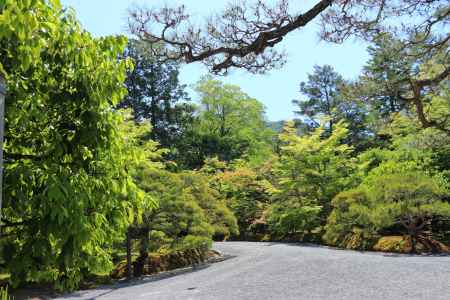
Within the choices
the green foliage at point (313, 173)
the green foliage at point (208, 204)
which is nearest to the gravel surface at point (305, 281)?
the green foliage at point (208, 204)

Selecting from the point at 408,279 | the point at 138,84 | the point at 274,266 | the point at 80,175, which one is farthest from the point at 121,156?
the point at 138,84

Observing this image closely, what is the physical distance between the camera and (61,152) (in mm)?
2094

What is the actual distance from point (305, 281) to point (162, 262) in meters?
4.89

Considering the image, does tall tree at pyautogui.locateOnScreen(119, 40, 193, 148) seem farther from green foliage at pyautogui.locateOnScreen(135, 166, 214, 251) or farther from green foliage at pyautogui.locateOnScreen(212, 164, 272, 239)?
green foliage at pyautogui.locateOnScreen(135, 166, 214, 251)

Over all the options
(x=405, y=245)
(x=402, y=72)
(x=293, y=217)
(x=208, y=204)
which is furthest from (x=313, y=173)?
(x=402, y=72)

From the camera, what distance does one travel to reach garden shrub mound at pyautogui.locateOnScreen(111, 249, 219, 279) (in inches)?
405

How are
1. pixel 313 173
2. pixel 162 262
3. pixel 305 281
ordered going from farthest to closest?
pixel 313 173 < pixel 162 262 < pixel 305 281

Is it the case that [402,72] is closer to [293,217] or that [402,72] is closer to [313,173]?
[313,173]

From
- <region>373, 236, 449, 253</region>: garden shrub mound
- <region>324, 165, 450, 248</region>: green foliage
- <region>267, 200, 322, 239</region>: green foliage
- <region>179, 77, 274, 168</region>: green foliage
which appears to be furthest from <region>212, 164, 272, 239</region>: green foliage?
<region>179, 77, 274, 168</region>: green foliage

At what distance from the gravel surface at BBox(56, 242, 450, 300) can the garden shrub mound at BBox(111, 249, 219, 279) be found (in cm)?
139

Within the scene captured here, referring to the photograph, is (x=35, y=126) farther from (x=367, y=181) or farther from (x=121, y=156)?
(x=367, y=181)

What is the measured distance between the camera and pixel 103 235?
225 cm

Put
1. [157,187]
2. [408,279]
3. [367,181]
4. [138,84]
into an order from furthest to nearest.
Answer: [138,84] < [367,181] < [157,187] < [408,279]

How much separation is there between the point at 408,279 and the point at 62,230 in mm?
5899
